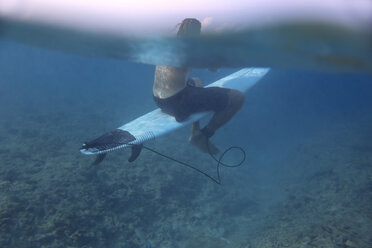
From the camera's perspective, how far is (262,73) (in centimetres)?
734

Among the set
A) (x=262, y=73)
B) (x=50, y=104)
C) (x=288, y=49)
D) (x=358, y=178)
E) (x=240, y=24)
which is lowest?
(x=50, y=104)

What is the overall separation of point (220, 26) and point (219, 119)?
2.18 meters

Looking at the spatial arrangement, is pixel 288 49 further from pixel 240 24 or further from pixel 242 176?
pixel 242 176

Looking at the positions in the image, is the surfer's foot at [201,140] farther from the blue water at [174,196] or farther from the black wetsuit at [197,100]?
the blue water at [174,196]

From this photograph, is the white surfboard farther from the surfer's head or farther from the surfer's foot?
the surfer's foot

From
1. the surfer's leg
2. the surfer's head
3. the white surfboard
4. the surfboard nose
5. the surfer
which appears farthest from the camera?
the surfer's leg

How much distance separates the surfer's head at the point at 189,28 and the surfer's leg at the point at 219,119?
1626 millimetres

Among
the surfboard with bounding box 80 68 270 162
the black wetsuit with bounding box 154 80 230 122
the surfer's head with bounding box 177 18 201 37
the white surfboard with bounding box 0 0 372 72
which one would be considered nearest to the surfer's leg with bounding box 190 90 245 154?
the black wetsuit with bounding box 154 80 230 122

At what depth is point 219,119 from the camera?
5.20 m

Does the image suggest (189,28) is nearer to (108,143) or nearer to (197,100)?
(197,100)

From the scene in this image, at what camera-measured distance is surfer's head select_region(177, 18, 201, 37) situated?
3928 millimetres

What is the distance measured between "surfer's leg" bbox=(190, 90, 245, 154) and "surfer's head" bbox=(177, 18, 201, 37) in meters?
1.63

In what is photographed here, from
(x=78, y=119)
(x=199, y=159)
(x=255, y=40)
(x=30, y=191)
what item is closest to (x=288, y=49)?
(x=255, y=40)

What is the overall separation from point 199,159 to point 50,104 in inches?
557
